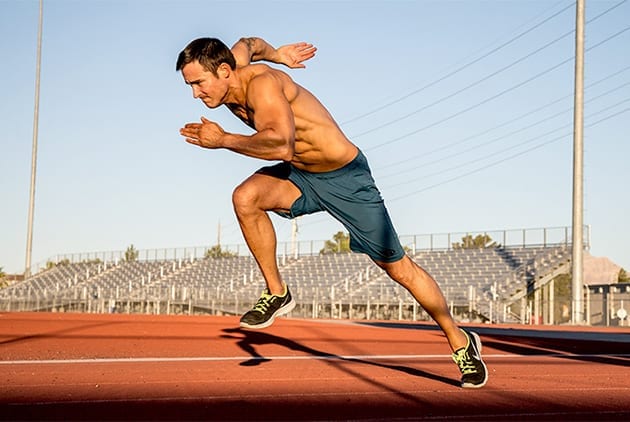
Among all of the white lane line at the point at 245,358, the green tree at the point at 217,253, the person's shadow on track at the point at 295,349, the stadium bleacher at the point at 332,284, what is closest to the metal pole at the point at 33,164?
the stadium bleacher at the point at 332,284

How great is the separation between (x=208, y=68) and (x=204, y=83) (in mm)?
100

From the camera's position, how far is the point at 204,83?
19.2ft

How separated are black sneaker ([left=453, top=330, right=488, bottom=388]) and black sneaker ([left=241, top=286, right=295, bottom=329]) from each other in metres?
1.38

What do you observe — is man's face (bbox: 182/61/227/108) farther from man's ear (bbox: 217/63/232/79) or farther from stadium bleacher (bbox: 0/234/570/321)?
stadium bleacher (bbox: 0/234/570/321)

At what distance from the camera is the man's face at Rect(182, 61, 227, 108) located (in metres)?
5.84

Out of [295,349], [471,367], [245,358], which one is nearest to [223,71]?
[471,367]

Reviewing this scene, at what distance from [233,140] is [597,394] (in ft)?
10.7

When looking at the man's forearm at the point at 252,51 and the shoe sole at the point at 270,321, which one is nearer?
the man's forearm at the point at 252,51

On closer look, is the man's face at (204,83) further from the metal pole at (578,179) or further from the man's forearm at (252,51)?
the metal pole at (578,179)

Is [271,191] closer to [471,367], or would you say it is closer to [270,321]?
[270,321]

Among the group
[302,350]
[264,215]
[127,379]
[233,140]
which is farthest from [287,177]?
[302,350]

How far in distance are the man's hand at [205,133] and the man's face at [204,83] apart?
440 millimetres

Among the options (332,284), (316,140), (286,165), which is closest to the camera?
(316,140)

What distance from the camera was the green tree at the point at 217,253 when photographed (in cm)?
4659
